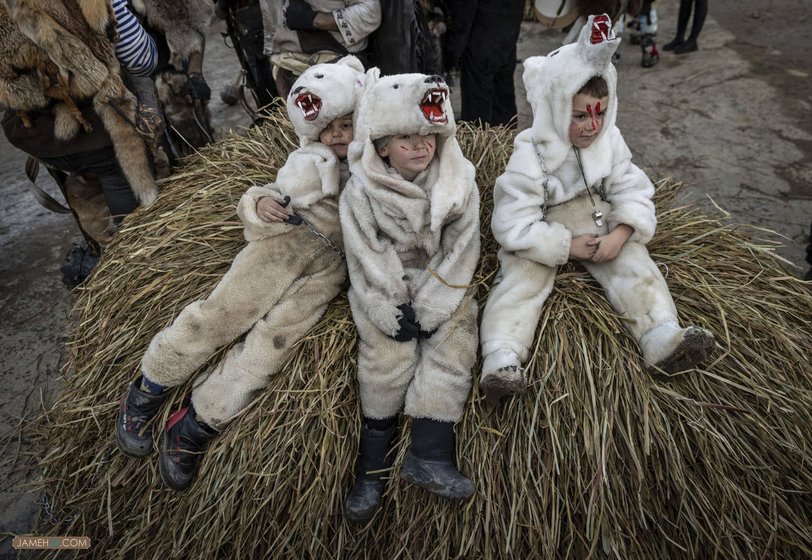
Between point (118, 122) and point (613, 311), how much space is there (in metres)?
2.22

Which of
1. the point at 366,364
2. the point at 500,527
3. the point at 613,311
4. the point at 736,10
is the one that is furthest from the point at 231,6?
the point at 736,10

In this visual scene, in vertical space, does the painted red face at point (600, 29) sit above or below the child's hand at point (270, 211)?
above

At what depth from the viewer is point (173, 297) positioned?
82.3 inches

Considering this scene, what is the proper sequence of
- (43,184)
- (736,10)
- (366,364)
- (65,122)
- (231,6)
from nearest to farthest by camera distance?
1. (366,364)
2. (65,122)
3. (231,6)
4. (43,184)
5. (736,10)

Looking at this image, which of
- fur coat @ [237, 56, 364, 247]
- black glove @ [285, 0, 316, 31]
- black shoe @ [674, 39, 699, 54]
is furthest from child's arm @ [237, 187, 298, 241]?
black shoe @ [674, 39, 699, 54]

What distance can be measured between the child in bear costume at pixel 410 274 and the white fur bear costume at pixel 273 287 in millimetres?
118

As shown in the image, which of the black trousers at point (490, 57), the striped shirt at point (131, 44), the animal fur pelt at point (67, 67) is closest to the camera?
the animal fur pelt at point (67, 67)

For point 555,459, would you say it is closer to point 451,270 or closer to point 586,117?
point 451,270

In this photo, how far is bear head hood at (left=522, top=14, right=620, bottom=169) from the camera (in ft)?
5.52

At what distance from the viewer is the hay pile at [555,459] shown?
1610 mm

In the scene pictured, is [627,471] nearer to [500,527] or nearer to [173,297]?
[500,527]

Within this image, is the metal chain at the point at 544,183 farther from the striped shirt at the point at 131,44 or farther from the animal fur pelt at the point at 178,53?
the animal fur pelt at the point at 178,53

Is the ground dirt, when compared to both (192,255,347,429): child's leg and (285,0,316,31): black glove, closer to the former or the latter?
(192,255,347,429): child's leg

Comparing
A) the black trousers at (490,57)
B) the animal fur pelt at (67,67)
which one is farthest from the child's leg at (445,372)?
the black trousers at (490,57)
